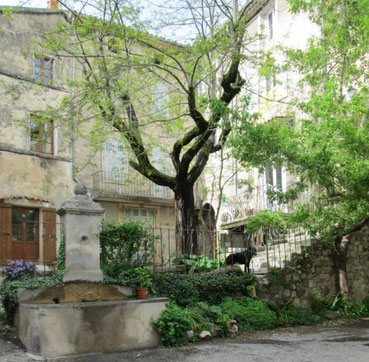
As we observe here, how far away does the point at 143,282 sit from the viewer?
362 inches

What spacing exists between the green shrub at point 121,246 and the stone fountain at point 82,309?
20.5 inches

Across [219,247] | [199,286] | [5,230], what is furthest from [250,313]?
[5,230]

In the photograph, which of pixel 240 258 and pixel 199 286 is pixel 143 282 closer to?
pixel 199 286

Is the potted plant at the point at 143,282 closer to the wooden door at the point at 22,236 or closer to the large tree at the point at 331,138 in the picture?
the large tree at the point at 331,138

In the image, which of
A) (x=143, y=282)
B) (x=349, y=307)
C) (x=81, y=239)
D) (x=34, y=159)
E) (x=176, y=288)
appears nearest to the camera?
(x=81, y=239)

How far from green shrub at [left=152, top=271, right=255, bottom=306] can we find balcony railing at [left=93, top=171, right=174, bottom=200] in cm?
814

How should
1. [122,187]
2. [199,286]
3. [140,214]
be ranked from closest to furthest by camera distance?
[199,286] < [122,187] < [140,214]

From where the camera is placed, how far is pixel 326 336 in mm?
9695

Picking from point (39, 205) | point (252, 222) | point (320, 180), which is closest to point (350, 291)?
point (252, 222)

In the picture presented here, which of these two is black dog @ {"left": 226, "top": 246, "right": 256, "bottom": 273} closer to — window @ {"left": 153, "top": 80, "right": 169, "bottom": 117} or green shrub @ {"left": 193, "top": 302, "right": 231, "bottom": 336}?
green shrub @ {"left": 193, "top": 302, "right": 231, "bottom": 336}

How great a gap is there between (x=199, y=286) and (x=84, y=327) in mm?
3375

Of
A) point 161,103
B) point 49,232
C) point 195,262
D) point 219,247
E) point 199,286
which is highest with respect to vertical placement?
point 161,103

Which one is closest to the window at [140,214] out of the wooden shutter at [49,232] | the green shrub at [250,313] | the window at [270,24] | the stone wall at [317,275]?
the wooden shutter at [49,232]

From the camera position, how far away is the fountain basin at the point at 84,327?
732cm
